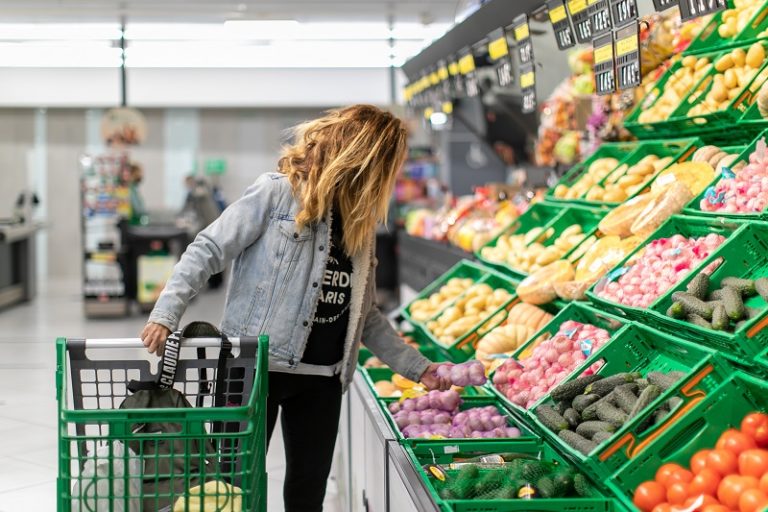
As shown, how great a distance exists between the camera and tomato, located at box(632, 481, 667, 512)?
Result: 7.52ft

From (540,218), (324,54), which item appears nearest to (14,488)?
(540,218)

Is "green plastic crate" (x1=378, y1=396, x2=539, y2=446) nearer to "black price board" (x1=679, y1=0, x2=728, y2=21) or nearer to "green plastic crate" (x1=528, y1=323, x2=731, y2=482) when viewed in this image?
"green plastic crate" (x1=528, y1=323, x2=731, y2=482)

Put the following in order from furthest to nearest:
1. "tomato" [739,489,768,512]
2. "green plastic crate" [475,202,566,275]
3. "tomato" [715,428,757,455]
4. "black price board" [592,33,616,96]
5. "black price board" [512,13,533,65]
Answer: "green plastic crate" [475,202,566,275] → "black price board" [512,13,533,65] → "black price board" [592,33,616,96] → "tomato" [715,428,757,455] → "tomato" [739,489,768,512]

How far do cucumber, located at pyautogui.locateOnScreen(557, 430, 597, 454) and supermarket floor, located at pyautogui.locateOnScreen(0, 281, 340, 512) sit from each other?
2.28 meters

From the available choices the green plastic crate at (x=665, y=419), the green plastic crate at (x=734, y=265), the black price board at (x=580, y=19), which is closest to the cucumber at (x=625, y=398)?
the green plastic crate at (x=665, y=419)

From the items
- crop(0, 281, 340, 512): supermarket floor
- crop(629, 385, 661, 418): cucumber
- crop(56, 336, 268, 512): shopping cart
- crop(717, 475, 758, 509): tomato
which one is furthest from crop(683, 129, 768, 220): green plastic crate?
crop(0, 281, 340, 512): supermarket floor

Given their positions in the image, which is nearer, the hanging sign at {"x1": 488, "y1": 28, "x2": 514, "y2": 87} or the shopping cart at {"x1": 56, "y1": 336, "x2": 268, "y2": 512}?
the shopping cart at {"x1": 56, "y1": 336, "x2": 268, "y2": 512}

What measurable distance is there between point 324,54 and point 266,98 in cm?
136

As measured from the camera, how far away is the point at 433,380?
10.8 ft

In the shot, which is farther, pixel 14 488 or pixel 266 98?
pixel 266 98

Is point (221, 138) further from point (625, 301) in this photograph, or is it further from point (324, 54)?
point (625, 301)

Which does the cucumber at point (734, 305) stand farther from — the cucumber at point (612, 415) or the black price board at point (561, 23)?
the black price board at point (561, 23)

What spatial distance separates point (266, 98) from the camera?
17812 millimetres

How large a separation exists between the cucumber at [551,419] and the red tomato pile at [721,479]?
426 mm
